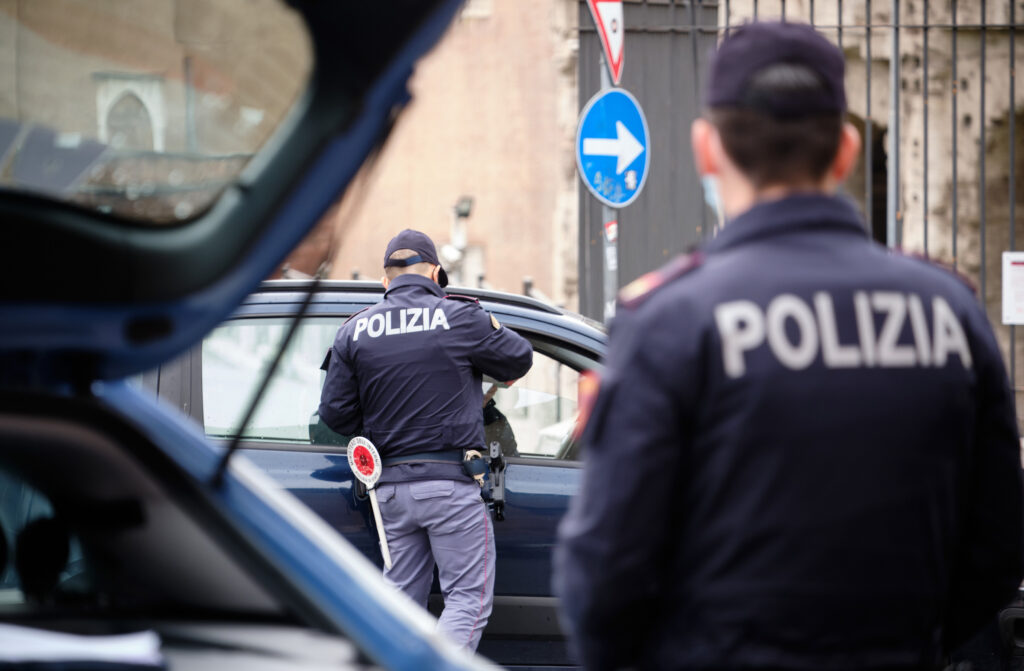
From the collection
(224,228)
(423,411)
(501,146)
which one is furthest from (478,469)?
(501,146)

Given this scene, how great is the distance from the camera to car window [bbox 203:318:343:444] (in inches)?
173

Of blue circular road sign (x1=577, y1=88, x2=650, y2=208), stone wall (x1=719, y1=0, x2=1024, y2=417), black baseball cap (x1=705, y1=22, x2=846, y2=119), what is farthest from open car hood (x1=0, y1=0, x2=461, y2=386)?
stone wall (x1=719, y1=0, x2=1024, y2=417)

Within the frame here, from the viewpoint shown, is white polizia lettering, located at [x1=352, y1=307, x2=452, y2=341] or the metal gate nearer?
white polizia lettering, located at [x1=352, y1=307, x2=452, y2=341]

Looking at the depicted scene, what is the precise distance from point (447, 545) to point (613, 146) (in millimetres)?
2982

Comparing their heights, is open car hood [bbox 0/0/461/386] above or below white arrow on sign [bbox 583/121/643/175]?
below

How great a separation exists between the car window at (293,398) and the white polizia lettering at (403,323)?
370 mm

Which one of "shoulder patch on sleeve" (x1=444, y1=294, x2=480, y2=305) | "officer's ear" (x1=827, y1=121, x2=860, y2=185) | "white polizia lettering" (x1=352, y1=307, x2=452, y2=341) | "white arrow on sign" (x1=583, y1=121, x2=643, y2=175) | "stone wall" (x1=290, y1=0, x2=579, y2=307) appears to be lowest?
"white polizia lettering" (x1=352, y1=307, x2=452, y2=341)

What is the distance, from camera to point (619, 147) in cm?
639

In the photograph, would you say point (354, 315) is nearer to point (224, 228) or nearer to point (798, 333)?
point (224, 228)

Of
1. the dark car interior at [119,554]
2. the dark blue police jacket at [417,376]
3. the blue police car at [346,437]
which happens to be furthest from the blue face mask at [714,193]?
the blue police car at [346,437]

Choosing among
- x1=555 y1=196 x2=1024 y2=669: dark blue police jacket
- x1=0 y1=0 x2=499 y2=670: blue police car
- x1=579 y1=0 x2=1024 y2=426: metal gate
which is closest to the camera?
x1=555 y1=196 x2=1024 y2=669: dark blue police jacket

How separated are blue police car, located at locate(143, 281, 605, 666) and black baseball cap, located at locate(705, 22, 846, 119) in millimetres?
2615

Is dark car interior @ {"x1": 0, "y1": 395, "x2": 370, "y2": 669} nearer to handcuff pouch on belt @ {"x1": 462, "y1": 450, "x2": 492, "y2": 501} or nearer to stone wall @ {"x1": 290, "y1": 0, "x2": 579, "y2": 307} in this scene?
handcuff pouch on belt @ {"x1": 462, "y1": 450, "x2": 492, "y2": 501}

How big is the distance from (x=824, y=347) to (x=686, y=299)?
0.19 m
